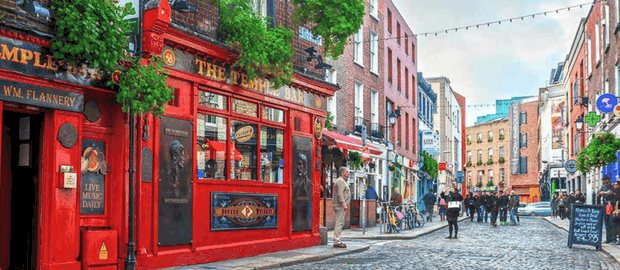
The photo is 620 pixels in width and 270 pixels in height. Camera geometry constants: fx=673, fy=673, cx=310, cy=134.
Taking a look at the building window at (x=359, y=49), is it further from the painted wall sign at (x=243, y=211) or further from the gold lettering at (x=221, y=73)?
the gold lettering at (x=221, y=73)

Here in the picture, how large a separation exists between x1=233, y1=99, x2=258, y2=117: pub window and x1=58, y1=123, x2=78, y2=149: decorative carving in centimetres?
404

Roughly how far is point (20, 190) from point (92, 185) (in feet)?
3.20

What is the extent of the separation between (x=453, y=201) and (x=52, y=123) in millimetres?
13867

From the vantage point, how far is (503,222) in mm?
32312

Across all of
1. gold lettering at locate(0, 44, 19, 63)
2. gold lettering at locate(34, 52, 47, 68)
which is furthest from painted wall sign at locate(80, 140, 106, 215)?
gold lettering at locate(0, 44, 19, 63)

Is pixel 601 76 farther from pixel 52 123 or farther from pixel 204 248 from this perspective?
pixel 52 123

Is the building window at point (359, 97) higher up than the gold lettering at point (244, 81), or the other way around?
the building window at point (359, 97)

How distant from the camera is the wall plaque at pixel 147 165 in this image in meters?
10.5

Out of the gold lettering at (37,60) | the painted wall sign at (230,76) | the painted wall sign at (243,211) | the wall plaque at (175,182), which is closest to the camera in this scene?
the gold lettering at (37,60)

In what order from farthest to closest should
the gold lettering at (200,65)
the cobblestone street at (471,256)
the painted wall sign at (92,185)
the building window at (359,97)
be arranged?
the building window at (359,97) → the cobblestone street at (471,256) → the gold lettering at (200,65) → the painted wall sign at (92,185)

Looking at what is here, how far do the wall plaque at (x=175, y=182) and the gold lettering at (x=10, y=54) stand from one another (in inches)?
115

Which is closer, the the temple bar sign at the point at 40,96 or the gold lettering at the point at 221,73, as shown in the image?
the the temple bar sign at the point at 40,96

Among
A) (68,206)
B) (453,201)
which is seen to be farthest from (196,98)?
(453,201)

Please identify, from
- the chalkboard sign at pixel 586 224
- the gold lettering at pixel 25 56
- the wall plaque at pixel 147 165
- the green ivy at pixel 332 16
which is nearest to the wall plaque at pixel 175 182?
the wall plaque at pixel 147 165
